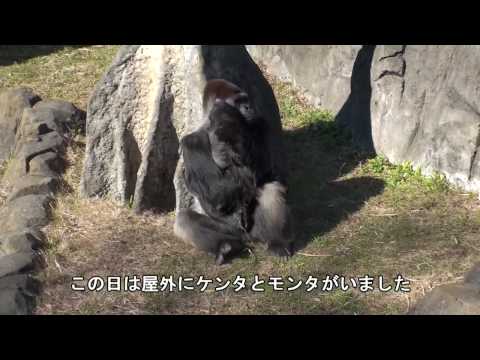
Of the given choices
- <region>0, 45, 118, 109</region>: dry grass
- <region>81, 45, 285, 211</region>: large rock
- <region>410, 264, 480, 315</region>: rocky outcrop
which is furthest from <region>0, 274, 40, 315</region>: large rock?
<region>0, 45, 118, 109</region>: dry grass

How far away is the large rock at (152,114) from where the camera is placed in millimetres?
6105

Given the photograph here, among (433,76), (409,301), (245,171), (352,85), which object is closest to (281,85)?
(352,85)

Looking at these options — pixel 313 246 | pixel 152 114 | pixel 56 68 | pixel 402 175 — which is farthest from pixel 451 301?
pixel 56 68

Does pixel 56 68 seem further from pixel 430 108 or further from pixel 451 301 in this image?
pixel 451 301

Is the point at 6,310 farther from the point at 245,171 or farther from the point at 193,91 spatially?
the point at 193,91

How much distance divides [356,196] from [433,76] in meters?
1.26

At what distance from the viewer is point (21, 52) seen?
411 inches

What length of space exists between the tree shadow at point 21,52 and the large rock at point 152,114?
4.23 meters

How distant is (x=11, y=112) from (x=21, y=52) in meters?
2.71

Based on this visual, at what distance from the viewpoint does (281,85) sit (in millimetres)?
8633

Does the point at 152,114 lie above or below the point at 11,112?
below

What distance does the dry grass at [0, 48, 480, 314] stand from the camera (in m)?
4.92

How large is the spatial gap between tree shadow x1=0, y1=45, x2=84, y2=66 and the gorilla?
5.49m

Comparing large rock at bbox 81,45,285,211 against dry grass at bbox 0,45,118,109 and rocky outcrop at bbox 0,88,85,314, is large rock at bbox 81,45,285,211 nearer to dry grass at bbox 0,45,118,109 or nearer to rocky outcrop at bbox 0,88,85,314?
rocky outcrop at bbox 0,88,85,314
